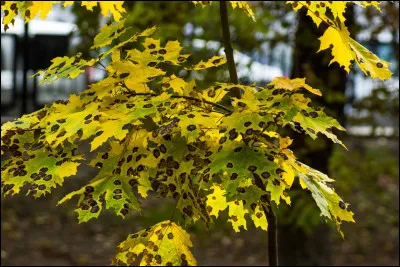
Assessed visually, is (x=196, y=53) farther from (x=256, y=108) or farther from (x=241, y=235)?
(x=256, y=108)

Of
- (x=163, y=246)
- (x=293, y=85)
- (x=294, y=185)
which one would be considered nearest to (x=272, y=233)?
(x=163, y=246)

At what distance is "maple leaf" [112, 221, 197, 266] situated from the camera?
3.42 m

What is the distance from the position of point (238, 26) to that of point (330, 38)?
5093 millimetres

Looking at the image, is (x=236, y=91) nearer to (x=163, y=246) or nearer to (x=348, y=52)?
(x=348, y=52)

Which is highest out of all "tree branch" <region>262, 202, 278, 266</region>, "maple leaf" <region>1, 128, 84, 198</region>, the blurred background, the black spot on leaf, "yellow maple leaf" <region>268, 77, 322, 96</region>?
"yellow maple leaf" <region>268, 77, 322, 96</region>

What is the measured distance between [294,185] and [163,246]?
328 cm

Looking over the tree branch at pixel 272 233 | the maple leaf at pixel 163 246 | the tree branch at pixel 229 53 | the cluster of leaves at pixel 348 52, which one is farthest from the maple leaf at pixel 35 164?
the cluster of leaves at pixel 348 52

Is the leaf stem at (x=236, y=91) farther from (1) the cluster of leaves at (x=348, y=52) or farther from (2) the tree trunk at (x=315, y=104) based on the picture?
(2) the tree trunk at (x=315, y=104)

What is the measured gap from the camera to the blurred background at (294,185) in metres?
6.69

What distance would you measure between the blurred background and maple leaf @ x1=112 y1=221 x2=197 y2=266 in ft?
9.89

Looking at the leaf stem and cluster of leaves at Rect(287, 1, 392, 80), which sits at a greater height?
cluster of leaves at Rect(287, 1, 392, 80)

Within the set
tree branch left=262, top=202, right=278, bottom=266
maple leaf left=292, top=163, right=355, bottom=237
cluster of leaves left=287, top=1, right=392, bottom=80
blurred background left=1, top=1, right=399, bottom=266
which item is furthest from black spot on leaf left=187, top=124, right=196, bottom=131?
blurred background left=1, top=1, right=399, bottom=266

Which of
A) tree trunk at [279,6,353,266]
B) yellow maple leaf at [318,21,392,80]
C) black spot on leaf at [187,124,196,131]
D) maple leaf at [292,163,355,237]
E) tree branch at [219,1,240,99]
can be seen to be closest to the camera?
black spot on leaf at [187,124,196,131]

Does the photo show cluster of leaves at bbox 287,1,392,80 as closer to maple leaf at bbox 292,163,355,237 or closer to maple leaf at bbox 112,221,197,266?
maple leaf at bbox 292,163,355,237
